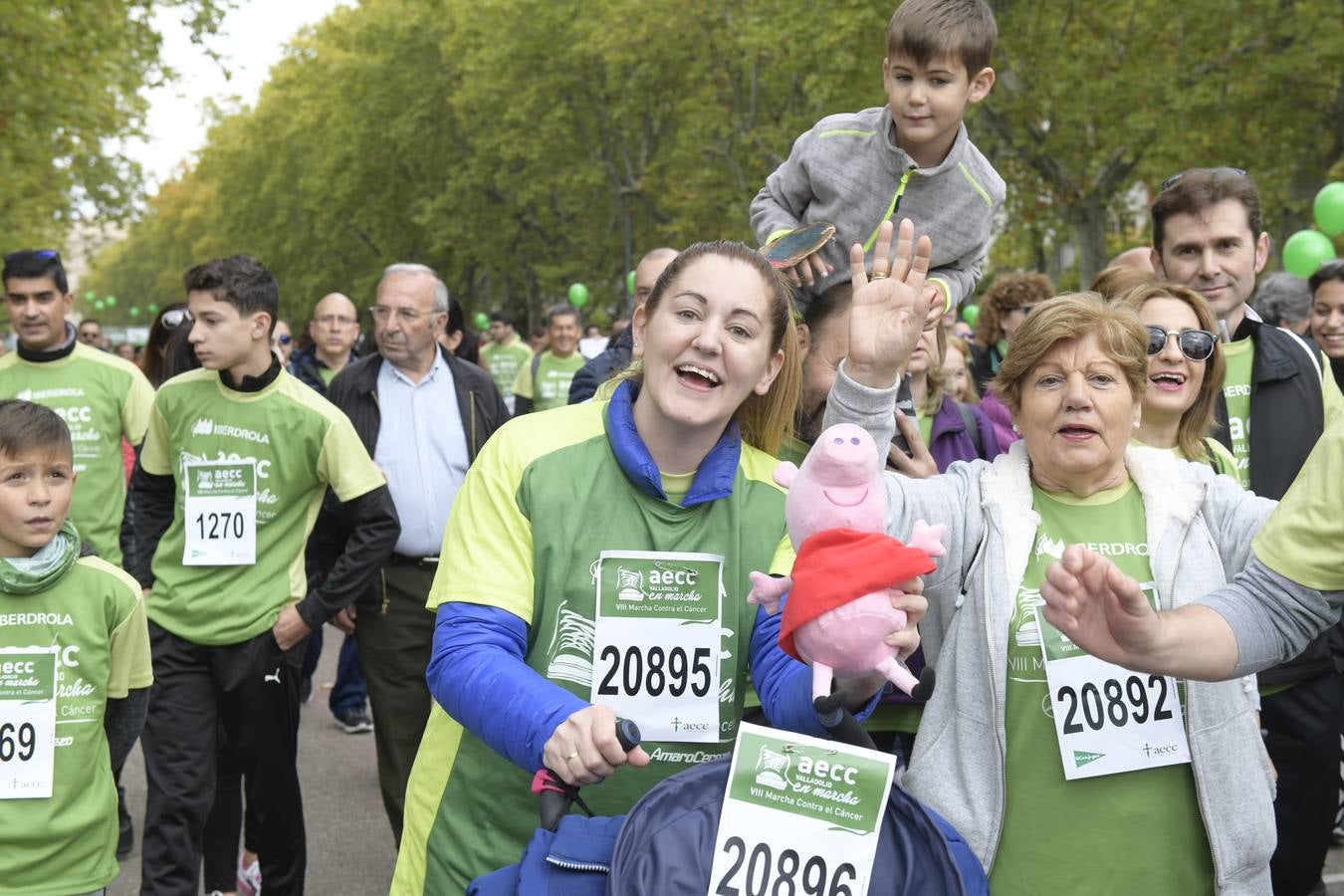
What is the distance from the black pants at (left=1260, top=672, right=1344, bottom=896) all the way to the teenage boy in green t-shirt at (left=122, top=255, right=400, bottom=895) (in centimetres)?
315

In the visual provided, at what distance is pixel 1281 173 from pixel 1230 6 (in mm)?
2646

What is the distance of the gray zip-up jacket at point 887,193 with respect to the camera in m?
3.96

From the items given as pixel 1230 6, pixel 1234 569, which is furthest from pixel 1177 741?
pixel 1230 6

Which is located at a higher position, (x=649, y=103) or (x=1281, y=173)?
(x=649, y=103)

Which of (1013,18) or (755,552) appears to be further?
(1013,18)

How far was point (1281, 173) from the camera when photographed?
21.2 metres

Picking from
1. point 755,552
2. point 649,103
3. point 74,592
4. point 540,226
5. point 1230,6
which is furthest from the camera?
point 540,226

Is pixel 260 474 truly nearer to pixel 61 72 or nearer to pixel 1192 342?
pixel 1192 342

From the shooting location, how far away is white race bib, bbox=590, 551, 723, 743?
2.77m

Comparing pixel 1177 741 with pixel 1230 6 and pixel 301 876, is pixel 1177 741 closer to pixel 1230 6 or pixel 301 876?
pixel 301 876

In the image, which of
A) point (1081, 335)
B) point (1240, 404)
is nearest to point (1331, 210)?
point (1240, 404)

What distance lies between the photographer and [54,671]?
13.4ft

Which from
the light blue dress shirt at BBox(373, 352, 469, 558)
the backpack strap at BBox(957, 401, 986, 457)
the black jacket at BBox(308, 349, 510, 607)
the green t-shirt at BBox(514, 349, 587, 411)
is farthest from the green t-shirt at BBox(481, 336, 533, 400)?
the backpack strap at BBox(957, 401, 986, 457)

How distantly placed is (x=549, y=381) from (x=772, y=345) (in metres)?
11.0
